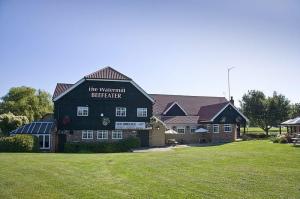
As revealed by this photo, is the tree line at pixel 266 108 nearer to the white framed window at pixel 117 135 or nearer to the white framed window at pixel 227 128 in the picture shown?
the white framed window at pixel 227 128

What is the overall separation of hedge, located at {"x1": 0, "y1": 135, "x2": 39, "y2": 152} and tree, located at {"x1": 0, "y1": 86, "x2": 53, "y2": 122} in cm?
3706

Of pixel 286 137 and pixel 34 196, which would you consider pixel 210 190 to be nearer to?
pixel 34 196

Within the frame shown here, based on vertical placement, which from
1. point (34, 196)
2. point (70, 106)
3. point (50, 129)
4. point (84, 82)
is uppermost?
point (84, 82)

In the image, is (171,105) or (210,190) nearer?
(210,190)

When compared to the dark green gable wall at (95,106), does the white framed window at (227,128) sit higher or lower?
lower

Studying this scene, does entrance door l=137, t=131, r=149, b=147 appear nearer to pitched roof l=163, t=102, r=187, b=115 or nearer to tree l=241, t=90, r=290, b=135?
pitched roof l=163, t=102, r=187, b=115

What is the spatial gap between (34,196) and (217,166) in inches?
464

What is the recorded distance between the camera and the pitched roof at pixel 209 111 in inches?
1954

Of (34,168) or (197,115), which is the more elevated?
(197,115)

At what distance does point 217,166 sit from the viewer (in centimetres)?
2045

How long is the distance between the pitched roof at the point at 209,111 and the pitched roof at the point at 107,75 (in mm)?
15433

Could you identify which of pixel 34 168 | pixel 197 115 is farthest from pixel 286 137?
pixel 34 168

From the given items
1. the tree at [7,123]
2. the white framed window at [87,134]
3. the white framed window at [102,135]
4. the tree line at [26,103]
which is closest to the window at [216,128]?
the white framed window at [102,135]

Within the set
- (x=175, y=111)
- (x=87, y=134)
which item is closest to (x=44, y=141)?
(x=87, y=134)
